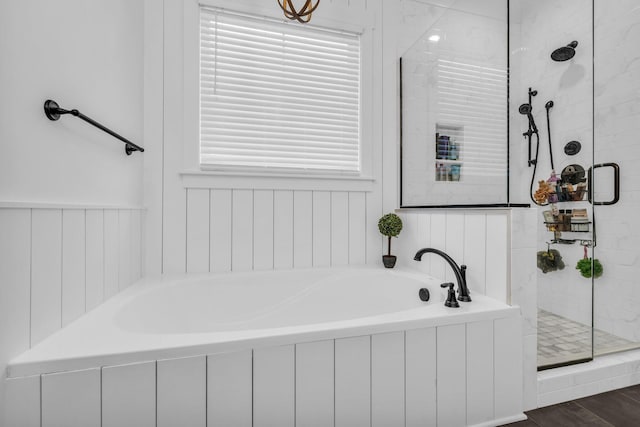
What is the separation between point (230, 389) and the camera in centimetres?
84

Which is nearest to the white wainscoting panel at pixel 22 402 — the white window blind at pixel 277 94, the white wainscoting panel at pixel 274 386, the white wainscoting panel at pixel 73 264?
the white wainscoting panel at pixel 73 264

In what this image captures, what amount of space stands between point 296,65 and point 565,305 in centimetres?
248

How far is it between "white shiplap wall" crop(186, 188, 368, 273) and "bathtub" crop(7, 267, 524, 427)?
0.42m

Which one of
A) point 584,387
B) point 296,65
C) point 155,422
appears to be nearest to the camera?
point 155,422

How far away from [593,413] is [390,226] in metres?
1.25

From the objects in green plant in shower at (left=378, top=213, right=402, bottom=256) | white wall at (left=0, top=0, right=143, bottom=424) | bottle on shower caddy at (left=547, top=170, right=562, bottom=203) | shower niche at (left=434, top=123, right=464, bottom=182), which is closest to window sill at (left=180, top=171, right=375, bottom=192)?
green plant in shower at (left=378, top=213, right=402, bottom=256)

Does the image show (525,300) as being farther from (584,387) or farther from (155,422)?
(155,422)

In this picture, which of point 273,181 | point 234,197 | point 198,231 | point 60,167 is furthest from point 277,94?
point 60,167

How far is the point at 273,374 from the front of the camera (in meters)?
0.87

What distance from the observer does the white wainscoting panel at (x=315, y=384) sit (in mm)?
895

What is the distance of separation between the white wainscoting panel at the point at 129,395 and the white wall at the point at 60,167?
0.22 metres

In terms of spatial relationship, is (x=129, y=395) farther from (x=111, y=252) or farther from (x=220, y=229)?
(x=220, y=229)

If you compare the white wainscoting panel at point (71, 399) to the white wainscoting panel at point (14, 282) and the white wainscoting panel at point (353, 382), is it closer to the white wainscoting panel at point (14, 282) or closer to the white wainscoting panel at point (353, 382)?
the white wainscoting panel at point (14, 282)

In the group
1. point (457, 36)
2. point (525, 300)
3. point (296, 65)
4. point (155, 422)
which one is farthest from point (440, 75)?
point (155, 422)
